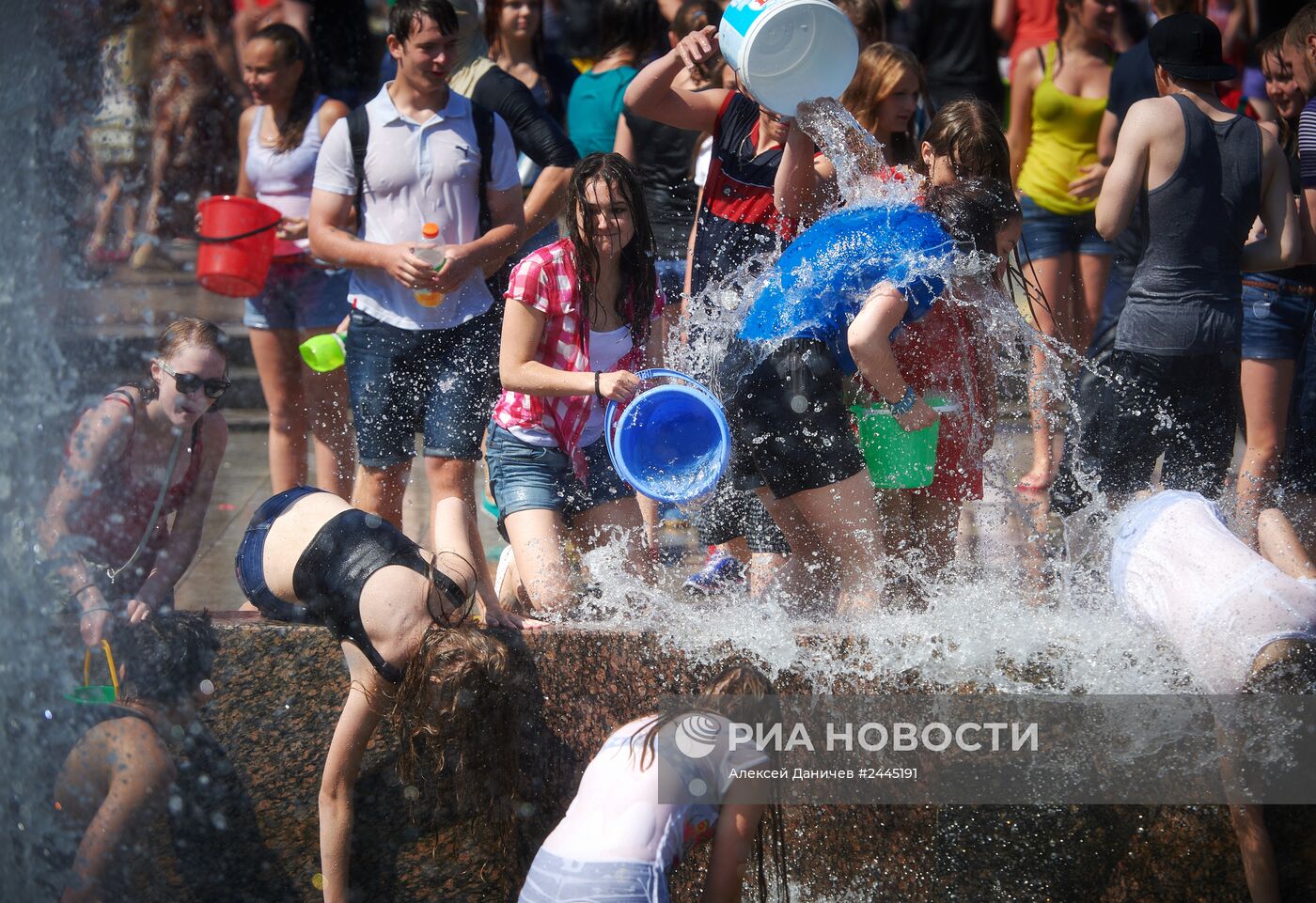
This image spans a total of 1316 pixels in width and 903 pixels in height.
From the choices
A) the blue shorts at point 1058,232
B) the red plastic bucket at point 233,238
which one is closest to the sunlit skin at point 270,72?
the red plastic bucket at point 233,238

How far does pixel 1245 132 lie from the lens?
3758mm

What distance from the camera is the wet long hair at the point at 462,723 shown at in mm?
3107

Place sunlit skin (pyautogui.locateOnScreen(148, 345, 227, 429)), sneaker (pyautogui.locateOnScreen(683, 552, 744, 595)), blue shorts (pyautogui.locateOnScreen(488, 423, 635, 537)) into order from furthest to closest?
sneaker (pyautogui.locateOnScreen(683, 552, 744, 595)), blue shorts (pyautogui.locateOnScreen(488, 423, 635, 537)), sunlit skin (pyautogui.locateOnScreen(148, 345, 227, 429))

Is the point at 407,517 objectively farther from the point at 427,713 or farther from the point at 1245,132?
the point at 1245,132

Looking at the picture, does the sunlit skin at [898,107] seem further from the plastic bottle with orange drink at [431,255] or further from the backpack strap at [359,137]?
the backpack strap at [359,137]

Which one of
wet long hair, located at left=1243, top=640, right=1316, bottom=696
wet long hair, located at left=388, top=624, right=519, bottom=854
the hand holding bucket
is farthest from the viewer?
the hand holding bucket

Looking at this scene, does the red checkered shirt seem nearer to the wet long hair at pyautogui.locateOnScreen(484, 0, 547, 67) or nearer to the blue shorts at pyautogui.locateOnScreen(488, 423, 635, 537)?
the blue shorts at pyautogui.locateOnScreen(488, 423, 635, 537)

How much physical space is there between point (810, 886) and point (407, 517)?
103 inches

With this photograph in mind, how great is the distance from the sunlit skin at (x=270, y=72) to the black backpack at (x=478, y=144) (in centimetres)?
60

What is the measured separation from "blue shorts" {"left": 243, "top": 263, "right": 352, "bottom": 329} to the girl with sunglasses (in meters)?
1.07

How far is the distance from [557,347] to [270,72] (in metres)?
1.74

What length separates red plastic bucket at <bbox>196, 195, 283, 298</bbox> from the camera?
4426mm

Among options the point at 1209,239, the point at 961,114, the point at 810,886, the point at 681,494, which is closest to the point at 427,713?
the point at 681,494

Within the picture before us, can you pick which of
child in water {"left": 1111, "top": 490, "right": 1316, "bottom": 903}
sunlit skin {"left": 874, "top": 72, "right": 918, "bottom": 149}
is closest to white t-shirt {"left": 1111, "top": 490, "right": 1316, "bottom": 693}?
child in water {"left": 1111, "top": 490, "right": 1316, "bottom": 903}
